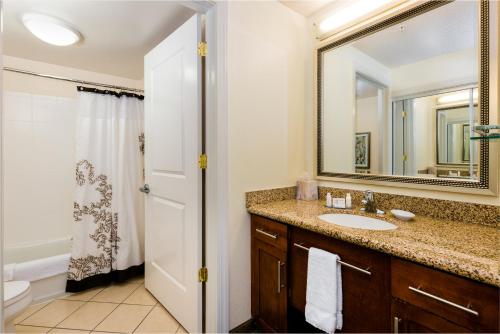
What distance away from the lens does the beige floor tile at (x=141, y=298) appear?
193cm

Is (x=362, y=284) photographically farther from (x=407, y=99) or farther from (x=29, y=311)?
(x=29, y=311)

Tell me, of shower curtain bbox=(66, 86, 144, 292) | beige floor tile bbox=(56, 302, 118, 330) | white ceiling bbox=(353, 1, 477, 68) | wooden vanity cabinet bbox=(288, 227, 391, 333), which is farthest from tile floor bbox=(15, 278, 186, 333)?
white ceiling bbox=(353, 1, 477, 68)

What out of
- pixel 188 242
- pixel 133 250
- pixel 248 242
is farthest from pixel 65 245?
pixel 248 242

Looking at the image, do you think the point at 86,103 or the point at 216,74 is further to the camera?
the point at 86,103

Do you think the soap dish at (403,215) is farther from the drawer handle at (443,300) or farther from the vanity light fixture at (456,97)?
the vanity light fixture at (456,97)

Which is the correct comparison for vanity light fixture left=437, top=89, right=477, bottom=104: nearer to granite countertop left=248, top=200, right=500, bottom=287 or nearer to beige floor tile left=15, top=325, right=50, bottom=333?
granite countertop left=248, top=200, right=500, bottom=287

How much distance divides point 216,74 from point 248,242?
3.44ft

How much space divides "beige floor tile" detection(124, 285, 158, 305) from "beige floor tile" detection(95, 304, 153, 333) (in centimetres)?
5

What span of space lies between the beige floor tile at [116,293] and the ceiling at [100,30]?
84.4 inches

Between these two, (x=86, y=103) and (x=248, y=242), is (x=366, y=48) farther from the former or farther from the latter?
(x=86, y=103)

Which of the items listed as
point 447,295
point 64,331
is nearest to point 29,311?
point 64,331

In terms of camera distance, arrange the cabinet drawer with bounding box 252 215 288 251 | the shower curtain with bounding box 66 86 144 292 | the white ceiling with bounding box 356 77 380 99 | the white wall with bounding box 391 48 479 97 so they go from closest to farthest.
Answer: the white wall with bounding box 391 48 479 97 < the cabinet drawer with bounding box 252 215 288 251 < the white ceiling with bounding box 356 77 380 99 < the shower curtain with bounding box 66 86 144 292

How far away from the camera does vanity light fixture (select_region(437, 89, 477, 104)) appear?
117 cm

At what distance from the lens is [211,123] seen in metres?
1.42
